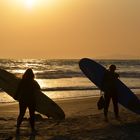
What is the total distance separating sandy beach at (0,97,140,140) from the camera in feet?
37.3

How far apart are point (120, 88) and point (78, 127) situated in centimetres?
289

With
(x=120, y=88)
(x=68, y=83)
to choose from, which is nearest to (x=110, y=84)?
(x=120, y=88)

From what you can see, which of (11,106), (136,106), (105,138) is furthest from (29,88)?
(11,106)

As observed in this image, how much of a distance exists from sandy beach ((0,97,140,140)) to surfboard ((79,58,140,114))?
416mm

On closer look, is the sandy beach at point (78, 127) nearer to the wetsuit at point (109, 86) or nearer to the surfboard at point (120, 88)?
the surfboard at point (120, 88)

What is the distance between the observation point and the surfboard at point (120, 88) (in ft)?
48.0

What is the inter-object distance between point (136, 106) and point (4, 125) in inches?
166

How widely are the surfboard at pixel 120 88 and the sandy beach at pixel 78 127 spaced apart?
1.37 ft

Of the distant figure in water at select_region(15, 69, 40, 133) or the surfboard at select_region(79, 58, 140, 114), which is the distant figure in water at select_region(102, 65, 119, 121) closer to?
the surfboard at select_region(79, 58, 140, 114)

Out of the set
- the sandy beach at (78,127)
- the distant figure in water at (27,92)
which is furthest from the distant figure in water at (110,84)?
the distant figure in water at (27,92)

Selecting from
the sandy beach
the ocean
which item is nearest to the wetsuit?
the sandy beach

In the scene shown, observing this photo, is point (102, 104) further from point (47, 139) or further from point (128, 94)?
point (47, 139)

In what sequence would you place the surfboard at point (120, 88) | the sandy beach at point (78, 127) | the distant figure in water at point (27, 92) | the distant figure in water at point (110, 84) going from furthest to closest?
the surfboard at point (120, 88)
the distant figure in water at point (110, 84)
the distant figure in water at point (27, 92)
the sandy beach at point (78, 127)

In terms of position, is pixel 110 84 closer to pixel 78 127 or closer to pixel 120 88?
pixel 120 88
